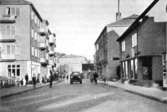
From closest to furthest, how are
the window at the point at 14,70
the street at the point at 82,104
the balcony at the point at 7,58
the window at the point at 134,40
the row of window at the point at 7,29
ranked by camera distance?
the street at the point at 82,104 → the window at the point at 134,40 → the balcony at the point at 7,58 → the row of window at the point at 7,29 → the window at the point at 14,70

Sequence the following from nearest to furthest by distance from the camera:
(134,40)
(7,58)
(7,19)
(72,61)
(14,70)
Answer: (134,40) → (7,19) → (7,58) → (14,70) → (72,61)

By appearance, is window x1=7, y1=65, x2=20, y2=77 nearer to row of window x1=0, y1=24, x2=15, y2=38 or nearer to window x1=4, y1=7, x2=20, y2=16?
row of window x1=0, y1=24, x2=15, y2=38

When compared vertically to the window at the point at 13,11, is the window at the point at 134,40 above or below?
below

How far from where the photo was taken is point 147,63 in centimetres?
3095

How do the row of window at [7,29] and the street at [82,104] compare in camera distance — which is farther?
the row of window at [7,29]

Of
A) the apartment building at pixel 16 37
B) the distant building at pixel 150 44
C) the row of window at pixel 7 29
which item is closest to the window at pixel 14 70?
the apartment building at pixel 16 37

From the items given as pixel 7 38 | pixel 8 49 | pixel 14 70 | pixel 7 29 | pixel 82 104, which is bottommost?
pixel 82 104

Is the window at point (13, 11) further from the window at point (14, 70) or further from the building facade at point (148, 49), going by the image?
the building facade at point (148, 49)

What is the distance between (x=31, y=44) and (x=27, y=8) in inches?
232

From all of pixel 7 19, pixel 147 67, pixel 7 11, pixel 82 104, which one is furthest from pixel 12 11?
pixel 82 104

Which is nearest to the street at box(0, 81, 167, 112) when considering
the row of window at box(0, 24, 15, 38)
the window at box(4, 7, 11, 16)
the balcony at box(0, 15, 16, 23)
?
the balcony at box(0, 15, 16, 23)

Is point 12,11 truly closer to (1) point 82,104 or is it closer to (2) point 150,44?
(2) point 150,44

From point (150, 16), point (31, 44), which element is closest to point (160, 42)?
point (150, 16)

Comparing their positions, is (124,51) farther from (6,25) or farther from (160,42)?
(6,25)
